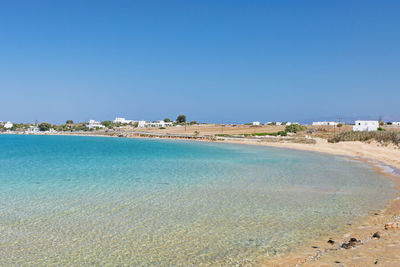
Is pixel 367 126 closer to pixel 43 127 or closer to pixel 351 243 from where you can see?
pixel 351 243

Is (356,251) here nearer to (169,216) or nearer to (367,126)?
(169,216)

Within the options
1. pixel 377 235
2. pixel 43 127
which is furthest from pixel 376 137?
pixel 43 127

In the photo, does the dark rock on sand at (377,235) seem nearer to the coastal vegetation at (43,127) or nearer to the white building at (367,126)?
the white building at (367,126)

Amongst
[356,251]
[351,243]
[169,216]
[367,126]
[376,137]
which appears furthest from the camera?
[367,126]

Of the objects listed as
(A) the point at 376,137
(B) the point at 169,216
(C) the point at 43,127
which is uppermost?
(C) the point at 43,127

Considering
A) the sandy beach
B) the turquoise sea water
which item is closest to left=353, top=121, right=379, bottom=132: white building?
the turquoise sea water

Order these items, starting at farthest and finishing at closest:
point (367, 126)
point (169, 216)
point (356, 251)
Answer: point (367, 126), point (169, 216), point (356, 251)

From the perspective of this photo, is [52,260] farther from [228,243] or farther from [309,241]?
[309,241]

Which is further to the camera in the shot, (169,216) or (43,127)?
(43,127)

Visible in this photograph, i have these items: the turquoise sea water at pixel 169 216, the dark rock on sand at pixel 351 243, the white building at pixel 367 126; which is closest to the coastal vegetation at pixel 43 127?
the white building at pixel 367 126

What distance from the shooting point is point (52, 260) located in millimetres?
7773

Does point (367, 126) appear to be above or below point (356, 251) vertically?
above

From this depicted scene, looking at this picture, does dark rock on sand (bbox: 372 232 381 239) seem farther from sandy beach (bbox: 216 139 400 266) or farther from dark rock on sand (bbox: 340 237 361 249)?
dark rock on sand (bbox: 340 237 361 249)

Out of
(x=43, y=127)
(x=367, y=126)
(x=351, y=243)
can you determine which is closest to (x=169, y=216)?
(x=351, y=243)
